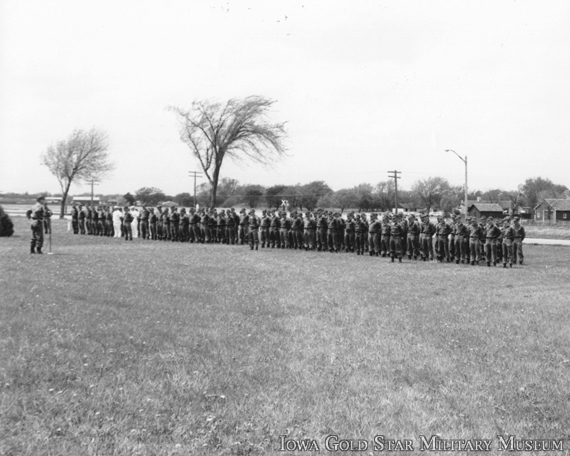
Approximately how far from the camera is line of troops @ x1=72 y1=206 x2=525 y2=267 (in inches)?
744

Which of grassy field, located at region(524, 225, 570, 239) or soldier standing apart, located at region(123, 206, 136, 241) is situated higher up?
soldier standing apart, located at region(123, 206, 136, 241)

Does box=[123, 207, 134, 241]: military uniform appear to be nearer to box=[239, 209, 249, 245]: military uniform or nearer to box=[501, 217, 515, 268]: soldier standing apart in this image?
box=[239, 209, 249, 245]: military uniform

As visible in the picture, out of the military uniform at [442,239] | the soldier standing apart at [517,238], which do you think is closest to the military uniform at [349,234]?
the military uniform at [442,239]

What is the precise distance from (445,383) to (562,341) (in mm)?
2571

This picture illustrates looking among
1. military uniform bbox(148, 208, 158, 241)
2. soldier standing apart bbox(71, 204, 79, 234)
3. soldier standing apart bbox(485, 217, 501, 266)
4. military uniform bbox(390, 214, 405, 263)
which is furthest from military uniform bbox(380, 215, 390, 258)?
soldier standing apart bbox(71, 204, 79, 234)

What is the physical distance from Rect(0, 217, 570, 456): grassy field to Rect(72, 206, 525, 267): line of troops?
22.7ft

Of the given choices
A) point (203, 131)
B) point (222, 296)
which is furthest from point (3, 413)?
point (203, 131)

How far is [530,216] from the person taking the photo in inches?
3942

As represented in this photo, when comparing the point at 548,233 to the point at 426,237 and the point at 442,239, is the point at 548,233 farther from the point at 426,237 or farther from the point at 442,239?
the point at 442,239

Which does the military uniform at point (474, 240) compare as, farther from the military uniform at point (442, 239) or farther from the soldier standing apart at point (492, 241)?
the military uniform at point (442, 239)

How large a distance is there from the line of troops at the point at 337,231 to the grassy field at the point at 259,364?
22.7 ft

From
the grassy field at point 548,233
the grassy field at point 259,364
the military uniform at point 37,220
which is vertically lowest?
the grassy field at point 548,233

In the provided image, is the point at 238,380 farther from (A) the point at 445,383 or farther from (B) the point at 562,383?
(B) the point at 562,383

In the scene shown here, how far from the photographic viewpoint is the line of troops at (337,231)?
18906 millimetres
